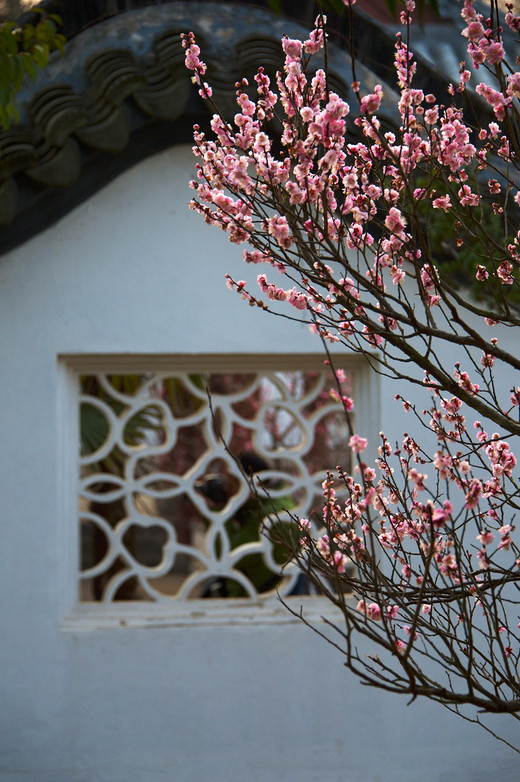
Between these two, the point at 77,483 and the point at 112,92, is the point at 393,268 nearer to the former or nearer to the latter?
A: the point at 112,92

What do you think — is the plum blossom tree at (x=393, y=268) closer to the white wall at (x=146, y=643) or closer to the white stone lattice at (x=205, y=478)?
the white stone lattice at (x=205, y=478)

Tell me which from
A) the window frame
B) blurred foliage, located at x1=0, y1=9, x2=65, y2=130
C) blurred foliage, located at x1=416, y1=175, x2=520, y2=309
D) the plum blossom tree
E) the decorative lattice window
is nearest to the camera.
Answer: the plum blossom tree

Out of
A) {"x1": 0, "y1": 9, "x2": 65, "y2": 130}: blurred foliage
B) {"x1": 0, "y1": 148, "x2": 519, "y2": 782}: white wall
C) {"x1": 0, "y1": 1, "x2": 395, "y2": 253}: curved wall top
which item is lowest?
{"x1": 0, "y1": 148, "x2": 519, "y2": 782}: white wall

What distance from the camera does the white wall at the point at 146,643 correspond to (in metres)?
4.25

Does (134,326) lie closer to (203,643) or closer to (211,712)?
(203,643)

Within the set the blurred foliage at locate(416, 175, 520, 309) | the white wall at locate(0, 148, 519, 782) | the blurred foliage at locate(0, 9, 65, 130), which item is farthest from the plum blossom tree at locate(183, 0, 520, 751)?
the white wall at locate(0, 148, 519, 782)

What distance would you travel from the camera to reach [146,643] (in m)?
4.31

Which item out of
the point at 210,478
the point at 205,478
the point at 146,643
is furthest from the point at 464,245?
the point at 205,478

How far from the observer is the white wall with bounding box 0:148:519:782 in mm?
4246

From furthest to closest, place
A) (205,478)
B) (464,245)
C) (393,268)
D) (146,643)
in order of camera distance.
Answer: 1. (205,478)
2. (146,643)
3. (464,245)
4. (393,268)

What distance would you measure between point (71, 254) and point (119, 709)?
1.94m

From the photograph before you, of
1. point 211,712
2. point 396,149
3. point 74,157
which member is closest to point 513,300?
point 396,149

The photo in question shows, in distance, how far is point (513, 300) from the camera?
394 cm

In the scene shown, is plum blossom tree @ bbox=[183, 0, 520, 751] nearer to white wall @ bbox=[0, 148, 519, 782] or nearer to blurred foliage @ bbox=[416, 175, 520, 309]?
blurred foliage @ bbox=[416, 175, 520, 309]
